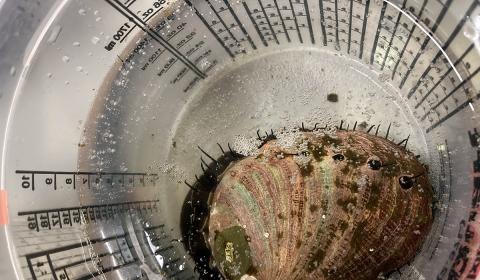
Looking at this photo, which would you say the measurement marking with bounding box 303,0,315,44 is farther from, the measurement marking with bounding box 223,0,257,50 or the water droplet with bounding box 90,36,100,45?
the water droplet with bounding box 90,36,100,45

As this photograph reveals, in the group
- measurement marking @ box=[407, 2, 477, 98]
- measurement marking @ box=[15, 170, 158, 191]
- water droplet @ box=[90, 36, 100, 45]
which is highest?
water droplet @ box=[90, 36, 100, 45]

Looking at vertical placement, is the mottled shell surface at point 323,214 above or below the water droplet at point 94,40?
below

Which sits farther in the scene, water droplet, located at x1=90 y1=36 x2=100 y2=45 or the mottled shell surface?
water droplet, located at x1=90 y1=36 x2=100 y2=45

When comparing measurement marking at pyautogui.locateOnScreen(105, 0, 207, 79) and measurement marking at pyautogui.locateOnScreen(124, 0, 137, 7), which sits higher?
measurement marking at pyautogui.locateOnScreen(124, 0, 137, 7)

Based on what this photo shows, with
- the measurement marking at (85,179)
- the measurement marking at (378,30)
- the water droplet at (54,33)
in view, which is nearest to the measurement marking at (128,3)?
the water droplet at (54,33)

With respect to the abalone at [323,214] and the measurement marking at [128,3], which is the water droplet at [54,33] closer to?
the measurement marking at [128,3]

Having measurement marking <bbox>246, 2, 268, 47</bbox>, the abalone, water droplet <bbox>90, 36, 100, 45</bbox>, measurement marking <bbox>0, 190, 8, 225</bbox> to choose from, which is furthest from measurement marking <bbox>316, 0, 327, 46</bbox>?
measurement marking <bbox>0, 190, 8, 225</bbox>

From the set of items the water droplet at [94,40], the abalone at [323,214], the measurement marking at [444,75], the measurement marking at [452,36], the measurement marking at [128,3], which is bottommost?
the abalone at [323,214]

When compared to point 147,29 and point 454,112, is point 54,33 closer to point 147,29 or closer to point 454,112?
point 147,29
